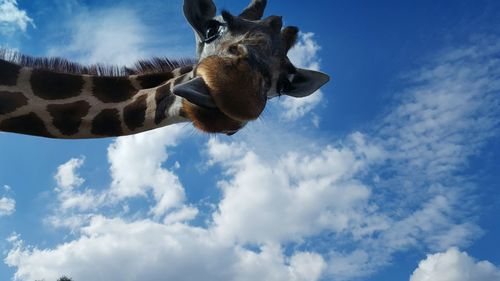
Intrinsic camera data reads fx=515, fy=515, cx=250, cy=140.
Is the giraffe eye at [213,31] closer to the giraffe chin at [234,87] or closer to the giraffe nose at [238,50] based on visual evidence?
the giraffe nose at [238,50]

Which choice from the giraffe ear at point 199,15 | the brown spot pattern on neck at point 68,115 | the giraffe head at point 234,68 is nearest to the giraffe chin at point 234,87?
the giraffe head at point 234,68

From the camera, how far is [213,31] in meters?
5.11

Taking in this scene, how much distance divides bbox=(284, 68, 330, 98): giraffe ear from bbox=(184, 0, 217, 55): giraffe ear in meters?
1.14

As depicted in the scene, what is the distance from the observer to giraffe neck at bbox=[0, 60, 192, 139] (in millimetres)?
5781

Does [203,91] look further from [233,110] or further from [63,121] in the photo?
[63,121]

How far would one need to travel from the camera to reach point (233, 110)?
13.3 feet

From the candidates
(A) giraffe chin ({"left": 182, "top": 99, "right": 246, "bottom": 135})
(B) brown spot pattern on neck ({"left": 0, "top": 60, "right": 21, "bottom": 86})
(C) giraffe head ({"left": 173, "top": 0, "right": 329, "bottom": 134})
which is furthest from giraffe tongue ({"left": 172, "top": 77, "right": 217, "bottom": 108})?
(B) brown spot pattern on neck ({"left": 0, "top": 60, "right": 21, "bottom": 86})

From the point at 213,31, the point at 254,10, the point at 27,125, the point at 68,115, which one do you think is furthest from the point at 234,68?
the point at 27,125

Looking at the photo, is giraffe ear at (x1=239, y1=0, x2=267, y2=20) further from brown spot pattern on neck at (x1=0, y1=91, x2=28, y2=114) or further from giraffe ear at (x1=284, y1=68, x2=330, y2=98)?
brown spot pattern on neck at (x1=0, y1=91, x2=28, y2=114)

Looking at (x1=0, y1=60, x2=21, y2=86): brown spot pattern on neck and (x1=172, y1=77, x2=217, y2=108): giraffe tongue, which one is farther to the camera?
(x1=0, y1=60, x2=21, y2=86): brown spot pattern on neck

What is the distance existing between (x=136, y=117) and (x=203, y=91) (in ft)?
5.62

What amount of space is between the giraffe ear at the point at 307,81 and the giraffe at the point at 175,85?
11 mm

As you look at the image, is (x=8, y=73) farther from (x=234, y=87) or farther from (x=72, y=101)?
(x=234, y=87)

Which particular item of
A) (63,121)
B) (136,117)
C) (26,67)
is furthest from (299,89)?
(26,67)
